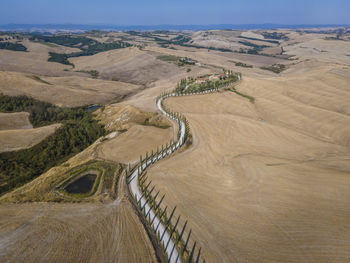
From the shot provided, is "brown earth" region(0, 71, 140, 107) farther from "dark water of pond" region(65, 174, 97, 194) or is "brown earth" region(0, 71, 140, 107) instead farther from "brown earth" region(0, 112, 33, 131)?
"dark water of pond" region(65, 174, 97, 194)

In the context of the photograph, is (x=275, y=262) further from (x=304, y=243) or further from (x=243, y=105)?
(x=243, y=105)

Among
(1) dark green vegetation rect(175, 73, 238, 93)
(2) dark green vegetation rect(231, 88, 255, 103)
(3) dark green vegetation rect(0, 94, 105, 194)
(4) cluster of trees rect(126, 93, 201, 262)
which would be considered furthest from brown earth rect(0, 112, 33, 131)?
(2) dark green vegetation rect(231, 88, 255, 103)

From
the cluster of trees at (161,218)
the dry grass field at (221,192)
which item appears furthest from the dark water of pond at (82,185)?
the cluster of trees at (161,218)

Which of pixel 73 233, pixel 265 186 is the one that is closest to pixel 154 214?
pixel 73 233

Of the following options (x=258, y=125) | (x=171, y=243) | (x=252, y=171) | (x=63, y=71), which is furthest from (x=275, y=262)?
(x=63, y=71)

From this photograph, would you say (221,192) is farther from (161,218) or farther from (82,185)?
(82,185)

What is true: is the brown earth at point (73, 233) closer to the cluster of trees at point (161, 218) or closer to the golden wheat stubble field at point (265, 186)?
the cluster of trees at point (161, 218)
